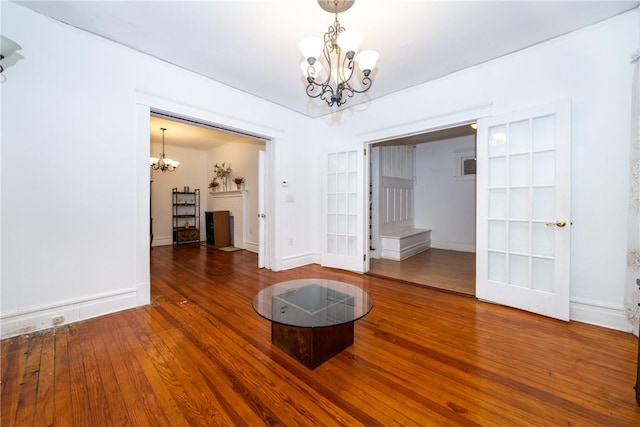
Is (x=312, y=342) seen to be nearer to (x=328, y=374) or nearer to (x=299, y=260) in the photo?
(x=328, y=374)

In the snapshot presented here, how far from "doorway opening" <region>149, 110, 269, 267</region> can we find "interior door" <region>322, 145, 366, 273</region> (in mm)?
1680

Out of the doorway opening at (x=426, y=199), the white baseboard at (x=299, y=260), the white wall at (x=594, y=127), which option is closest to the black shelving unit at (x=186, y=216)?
the white baseboard at (x=299, y=260)

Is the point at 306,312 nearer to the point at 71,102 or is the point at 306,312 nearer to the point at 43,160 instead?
the point at 43,160

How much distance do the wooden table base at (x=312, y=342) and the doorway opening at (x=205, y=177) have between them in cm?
342

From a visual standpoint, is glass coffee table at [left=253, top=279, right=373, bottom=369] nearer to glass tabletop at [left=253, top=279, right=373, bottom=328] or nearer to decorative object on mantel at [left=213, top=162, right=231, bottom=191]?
glass tabletop at [left=253, top=279, right=373, bottom=328]

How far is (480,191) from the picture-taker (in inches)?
109

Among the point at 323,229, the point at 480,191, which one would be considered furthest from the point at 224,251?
the point at 480,191

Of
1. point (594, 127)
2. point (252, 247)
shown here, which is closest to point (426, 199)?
point (594, 127)

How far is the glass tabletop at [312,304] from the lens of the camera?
1661mm

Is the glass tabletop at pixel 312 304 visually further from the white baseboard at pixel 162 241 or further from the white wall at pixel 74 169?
the white baseboard at pixel 162 241

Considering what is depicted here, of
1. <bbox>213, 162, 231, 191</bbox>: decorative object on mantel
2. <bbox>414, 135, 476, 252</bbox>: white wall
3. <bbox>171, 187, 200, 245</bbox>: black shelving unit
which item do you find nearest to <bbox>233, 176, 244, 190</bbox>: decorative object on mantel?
<bbox>213, 162, 231, 191</bbox>: decorative object on mantel

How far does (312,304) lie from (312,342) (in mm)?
329

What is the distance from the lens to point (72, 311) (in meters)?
2.24

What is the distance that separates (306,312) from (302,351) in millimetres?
247
